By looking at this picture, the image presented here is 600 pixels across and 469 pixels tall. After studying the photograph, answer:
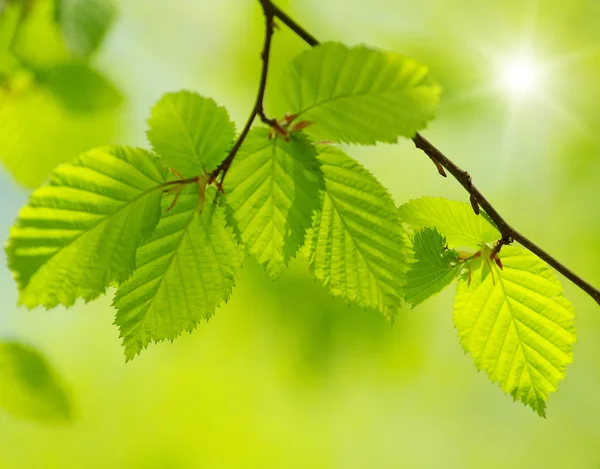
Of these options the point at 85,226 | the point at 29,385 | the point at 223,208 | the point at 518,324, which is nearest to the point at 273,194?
the point at 223,208

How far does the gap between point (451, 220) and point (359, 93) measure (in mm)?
234

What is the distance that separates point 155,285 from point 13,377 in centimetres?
39

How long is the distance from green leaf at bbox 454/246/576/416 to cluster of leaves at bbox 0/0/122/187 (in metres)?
0.55

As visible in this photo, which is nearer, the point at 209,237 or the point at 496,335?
the point at 209,237

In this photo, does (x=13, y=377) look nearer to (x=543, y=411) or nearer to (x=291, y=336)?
(x=543, y=411)

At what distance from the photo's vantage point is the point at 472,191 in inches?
19.2

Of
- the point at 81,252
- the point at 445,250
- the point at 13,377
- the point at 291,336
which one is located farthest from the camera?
the point at 291,336

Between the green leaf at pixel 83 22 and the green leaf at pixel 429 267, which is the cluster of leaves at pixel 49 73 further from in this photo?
the green leaf at pixel 429 267

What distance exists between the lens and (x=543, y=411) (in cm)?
58

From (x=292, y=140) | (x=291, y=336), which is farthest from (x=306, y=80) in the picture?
(x=291, y=336)

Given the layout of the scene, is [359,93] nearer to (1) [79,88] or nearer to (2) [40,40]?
(1) [79,88]

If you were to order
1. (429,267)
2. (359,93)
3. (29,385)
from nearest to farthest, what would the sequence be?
(359,93), (429,267), (29,385)

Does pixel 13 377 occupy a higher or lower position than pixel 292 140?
lower

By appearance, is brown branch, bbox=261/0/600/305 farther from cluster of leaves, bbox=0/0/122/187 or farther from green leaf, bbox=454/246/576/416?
cluster of leaves, bbox=0/0/122/187
